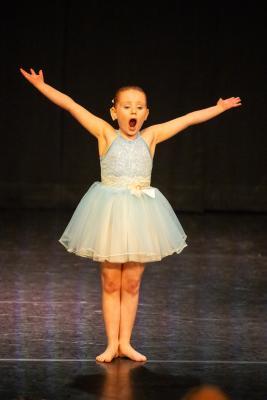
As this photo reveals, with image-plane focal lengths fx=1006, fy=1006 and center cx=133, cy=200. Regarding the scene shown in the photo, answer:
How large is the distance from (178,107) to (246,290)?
341 cm

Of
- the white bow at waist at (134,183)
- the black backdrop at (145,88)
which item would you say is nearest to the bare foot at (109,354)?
the white bow at waist at (134,183)

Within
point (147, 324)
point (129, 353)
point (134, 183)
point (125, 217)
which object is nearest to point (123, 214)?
point (125, 217)

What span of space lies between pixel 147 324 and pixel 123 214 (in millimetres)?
873

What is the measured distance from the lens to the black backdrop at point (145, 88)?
8.23 metres

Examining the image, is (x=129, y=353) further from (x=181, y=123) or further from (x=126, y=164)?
(x=181, y=123)

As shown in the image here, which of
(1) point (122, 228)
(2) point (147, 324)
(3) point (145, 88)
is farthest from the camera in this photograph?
(3) point (145, 88)

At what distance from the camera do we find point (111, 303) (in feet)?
12.5

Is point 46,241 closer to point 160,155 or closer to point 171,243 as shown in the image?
point 160,155

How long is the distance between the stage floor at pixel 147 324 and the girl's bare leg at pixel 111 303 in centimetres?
6

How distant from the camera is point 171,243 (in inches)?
149

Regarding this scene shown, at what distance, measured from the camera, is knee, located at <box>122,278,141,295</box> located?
150 inches

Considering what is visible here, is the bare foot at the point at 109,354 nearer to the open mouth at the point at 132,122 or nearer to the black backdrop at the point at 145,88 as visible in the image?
the open mouth at the point at 132,122

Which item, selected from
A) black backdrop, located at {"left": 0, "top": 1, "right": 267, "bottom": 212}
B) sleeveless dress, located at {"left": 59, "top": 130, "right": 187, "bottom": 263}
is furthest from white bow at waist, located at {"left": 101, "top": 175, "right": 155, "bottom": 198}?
black backdrop, located at {"left": 0, "top": 1, "right": 267, "bottom": 212}

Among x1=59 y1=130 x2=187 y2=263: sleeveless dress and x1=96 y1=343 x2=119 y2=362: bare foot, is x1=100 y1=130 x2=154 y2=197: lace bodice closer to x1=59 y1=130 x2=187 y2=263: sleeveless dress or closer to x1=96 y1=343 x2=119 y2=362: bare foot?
x1=59 y1=130 x2=187 y2=263: sleeveless dress
